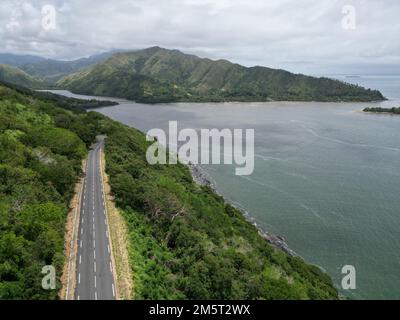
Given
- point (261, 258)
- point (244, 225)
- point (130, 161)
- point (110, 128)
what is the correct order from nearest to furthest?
point (261, 258) < point (244, 225) < point (130, 161) < point (110, 128)

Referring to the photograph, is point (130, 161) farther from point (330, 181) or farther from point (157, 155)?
point (330, 181)

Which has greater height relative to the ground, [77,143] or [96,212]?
[77,143]

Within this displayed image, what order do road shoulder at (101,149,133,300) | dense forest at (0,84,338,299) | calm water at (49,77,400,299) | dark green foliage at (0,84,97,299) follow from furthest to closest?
calm water at (49,77,400,299), dense forest at (0,84,338,299), road shoulder at (101,149,133,300), dark green foliage at (0,84,97,299)

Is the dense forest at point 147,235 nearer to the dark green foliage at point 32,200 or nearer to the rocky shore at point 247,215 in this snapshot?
the dark green foliage at point 32,200

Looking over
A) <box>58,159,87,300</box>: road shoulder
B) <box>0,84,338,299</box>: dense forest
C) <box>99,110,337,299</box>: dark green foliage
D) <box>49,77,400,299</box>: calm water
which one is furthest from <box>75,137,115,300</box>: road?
<box>49,77,400,299</box>: calm water

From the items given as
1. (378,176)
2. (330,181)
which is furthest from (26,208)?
(378,176)

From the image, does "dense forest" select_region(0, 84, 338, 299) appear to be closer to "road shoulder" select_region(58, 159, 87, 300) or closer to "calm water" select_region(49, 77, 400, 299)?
"road shoulder" select_region(58, 159, 87, 300)

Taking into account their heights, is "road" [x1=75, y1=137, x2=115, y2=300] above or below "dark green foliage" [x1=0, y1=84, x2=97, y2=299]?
below
